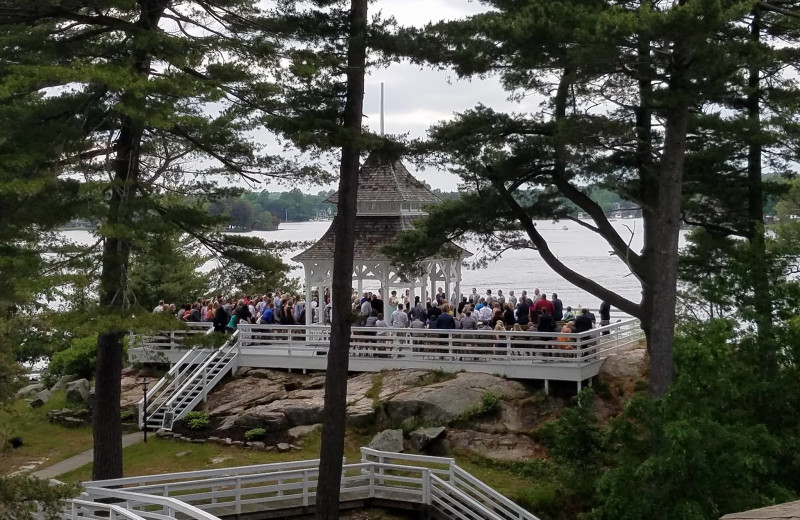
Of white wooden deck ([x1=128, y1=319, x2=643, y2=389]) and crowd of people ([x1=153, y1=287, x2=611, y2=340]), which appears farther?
crowd of people ([x1=153, y1=287, x2=611, y2=340])

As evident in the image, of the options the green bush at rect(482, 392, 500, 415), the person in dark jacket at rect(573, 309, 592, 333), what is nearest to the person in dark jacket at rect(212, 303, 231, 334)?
the green bush at rect(482, 392, 500, 415)

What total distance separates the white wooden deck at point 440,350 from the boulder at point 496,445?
2176 millimetres

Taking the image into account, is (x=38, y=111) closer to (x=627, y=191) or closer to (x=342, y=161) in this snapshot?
(x=342, y=161)

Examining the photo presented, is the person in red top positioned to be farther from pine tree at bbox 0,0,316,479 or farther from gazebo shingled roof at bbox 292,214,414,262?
pine tree at bbox 0,0,316,479

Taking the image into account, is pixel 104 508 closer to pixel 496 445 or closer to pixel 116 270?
pixel 116 270

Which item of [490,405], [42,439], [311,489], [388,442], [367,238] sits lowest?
[311,489]

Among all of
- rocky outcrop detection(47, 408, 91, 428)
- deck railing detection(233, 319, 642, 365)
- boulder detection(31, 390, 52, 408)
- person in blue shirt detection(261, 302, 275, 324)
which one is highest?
person in blue shirt detection(261, 302, 275, 324)

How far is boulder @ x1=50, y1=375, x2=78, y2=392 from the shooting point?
1005 inches

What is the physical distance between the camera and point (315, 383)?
22.2 metres

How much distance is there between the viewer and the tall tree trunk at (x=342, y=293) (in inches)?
580

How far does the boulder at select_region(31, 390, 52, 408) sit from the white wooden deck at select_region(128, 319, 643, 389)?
324 centimetres

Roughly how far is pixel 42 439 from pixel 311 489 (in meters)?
8.57

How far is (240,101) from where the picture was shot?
49.9ft

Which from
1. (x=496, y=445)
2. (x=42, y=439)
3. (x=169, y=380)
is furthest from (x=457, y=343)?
(x=42, y=439)
